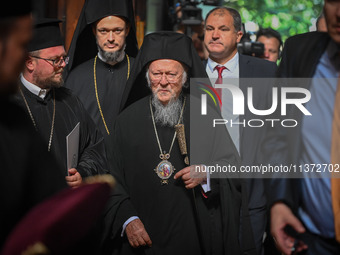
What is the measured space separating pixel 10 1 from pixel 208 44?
15.1 feet

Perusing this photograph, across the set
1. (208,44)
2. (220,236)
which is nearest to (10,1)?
(220,236)

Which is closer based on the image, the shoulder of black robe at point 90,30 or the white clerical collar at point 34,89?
the white clerical collar at point 34,89

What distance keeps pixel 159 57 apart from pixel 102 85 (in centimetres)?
123

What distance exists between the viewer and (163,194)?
208 inches

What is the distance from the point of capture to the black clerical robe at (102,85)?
6.53 m

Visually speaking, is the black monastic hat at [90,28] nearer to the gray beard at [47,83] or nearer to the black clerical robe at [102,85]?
the black clerical robe at [102,85]

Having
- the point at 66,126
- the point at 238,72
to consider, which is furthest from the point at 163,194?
the point at 238,72

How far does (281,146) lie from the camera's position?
11.0 feet

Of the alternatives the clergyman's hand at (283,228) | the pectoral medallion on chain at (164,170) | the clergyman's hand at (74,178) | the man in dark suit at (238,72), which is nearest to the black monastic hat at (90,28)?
the man in dark suit at (238,72)

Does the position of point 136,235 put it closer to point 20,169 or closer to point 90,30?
point 90,30

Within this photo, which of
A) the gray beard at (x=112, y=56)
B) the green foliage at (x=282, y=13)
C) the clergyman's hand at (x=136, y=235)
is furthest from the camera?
the green foliage at (x=282, y=13)

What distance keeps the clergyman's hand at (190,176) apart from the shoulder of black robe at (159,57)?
36.1 inches

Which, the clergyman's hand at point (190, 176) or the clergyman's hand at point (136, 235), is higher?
the clergyman's hand at point (190, 176)

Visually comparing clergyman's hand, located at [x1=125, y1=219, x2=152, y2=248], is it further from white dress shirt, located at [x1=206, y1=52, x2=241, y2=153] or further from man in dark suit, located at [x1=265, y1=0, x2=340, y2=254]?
man in dark suit, located at [x1=265, y1=0, x2=340, y2=254]
